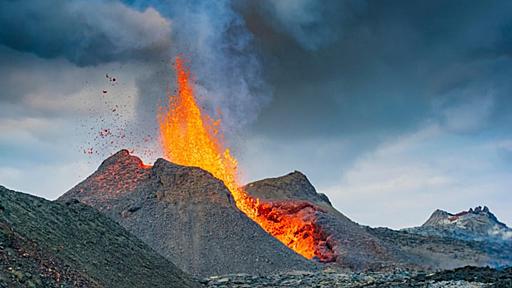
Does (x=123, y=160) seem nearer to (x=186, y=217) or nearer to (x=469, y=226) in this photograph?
(x=186, y=217)

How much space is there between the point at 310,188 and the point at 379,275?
90.9ft

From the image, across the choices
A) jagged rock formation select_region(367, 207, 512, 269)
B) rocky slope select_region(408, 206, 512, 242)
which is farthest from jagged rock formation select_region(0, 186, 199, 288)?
rocky slope select_region(408, 206, 512, 242)

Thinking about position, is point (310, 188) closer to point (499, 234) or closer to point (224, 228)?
point (224, 228)

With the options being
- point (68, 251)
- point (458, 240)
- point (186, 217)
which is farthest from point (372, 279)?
point (458, 240)

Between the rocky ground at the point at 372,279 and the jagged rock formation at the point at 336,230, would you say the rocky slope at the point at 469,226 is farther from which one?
the rocky ground at the point at 372,279

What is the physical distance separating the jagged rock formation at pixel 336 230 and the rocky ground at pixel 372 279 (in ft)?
22.6

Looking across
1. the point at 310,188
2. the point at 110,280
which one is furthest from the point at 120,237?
the point at 310,188

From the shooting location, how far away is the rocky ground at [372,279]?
1110 inches

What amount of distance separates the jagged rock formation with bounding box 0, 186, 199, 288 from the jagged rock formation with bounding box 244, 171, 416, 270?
25.5 meters

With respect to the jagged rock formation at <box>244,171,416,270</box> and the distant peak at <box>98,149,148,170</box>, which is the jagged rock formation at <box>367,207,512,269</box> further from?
the distant peak at <box>98,149,148,170</box>

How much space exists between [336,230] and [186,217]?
16.1 m

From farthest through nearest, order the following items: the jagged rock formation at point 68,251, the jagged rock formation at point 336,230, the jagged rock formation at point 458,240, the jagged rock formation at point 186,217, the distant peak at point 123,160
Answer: the jagged rock formation at point 458,240
the distant peak at point 123,160
the jagged rock formation at point 336,230
the jagged rock formation at point 186,217
the jagged rock formation at point 68,251

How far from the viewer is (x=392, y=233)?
80.2m

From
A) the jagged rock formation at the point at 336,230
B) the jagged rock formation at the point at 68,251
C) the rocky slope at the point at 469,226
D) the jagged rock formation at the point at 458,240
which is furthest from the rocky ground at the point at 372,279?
the rocky slope at the point at 469,226
